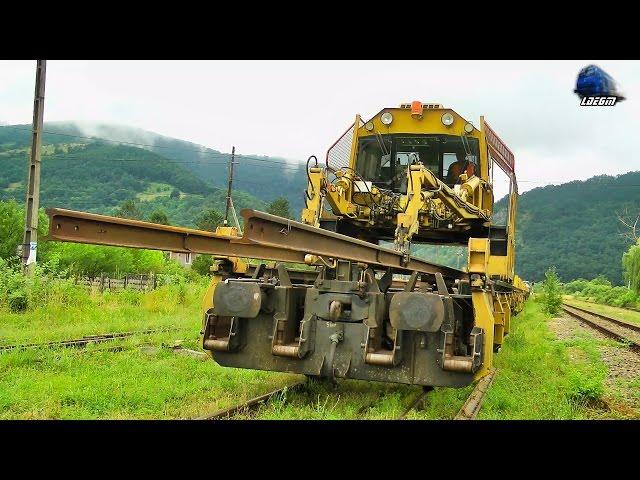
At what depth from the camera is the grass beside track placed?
5.79 m

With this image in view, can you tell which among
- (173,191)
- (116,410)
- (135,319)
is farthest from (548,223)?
(116,410)

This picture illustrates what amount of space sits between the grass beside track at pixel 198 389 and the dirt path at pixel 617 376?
0.76 feet

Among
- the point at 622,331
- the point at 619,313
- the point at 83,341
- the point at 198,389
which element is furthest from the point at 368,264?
the point at 619,313

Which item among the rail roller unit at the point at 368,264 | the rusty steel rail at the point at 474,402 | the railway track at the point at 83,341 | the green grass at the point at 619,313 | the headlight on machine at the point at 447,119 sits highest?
the headlight on machine at the point at 447,119

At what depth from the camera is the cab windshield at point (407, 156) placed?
8.95 meters

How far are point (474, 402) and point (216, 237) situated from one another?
3.71 m

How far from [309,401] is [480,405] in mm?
1917

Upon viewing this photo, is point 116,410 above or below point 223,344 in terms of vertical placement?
below

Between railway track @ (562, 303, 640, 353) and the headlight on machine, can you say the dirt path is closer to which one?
railway track @ (562, 303, 640, 353)

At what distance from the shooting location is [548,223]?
333ft

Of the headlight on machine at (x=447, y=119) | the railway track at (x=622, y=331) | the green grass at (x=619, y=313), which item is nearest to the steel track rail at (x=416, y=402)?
the headlight on machine at (x=447, y=119)

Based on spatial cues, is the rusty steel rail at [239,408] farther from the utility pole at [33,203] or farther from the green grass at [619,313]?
the green grass at [619,313]

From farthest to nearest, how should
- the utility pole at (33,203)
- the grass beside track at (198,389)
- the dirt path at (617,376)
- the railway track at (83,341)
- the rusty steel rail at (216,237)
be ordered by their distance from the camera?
the utility pole at (33,203)
the railway track at (83,341)
the dirt path at (617,376)
the grass beside track at (198,389)
the rusty steel rail at (216,237)
